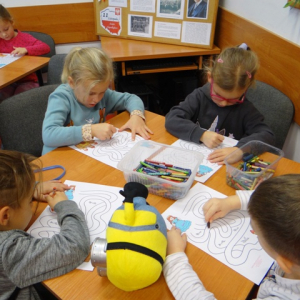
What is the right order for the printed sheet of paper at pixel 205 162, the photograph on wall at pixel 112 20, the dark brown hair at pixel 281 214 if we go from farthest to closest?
the photograph on wall at pixel 112 20 → the printed sheet of paper at pixel 205 162 → the dark brown hair at pixel 281 214

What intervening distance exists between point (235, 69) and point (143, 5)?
1.51 m

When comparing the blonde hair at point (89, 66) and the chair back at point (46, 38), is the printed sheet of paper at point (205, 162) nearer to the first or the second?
the blonde hair at point (89, 66)

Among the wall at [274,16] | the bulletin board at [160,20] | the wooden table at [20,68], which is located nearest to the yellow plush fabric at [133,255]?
the wall at [274,16]

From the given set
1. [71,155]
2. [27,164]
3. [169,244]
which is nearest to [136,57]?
[71,155]

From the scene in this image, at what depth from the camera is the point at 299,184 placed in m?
0.55

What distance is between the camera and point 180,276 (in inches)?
24.7

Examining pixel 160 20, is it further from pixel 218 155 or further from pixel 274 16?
pixel 218 155

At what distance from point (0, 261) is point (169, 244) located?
393 mm

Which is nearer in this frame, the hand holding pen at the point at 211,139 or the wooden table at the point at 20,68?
the hand holding pen at the point at 211,139

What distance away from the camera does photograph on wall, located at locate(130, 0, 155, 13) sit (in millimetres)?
2326

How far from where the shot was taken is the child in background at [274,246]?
54 cm

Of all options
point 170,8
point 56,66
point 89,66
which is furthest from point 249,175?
point 170,8

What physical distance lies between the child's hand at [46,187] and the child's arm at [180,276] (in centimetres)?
41

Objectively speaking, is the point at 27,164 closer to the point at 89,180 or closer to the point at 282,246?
the point at 89,180
